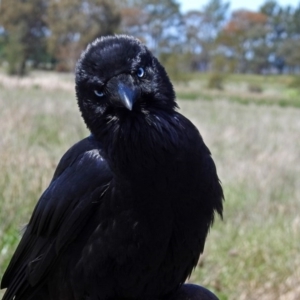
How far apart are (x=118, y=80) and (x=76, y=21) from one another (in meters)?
33.7

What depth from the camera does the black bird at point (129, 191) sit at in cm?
209

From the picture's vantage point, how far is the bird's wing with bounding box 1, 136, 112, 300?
2.29 meters

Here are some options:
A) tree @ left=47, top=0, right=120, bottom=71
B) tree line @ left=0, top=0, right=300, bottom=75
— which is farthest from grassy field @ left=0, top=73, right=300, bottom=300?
tree @ left=47, top=0, right=120, bottom=71

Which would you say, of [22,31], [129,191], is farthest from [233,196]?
[22,31]

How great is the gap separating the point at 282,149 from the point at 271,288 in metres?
5.21

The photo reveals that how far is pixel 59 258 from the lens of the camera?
2.42 m

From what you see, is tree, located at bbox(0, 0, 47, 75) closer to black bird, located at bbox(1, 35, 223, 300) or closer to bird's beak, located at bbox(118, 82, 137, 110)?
black bird, located at bbox(1, 35, 223, 300)

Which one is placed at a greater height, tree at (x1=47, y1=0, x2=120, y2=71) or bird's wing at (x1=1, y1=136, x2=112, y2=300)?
tree at (x1=47, y1=0, x2=120, y2=71)

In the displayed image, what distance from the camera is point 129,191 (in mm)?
2137

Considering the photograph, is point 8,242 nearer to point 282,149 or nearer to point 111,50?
point 111,50

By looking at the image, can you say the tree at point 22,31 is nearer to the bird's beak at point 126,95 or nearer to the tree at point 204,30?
the tree at point 204,30

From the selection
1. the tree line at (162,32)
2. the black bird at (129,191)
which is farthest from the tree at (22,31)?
the black bird at (129,191)

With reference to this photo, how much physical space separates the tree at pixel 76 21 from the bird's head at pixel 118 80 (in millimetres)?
32099

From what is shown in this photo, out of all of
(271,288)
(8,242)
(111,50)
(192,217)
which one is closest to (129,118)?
(111,50)
